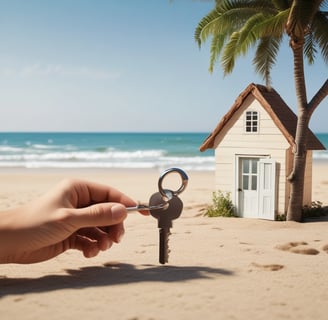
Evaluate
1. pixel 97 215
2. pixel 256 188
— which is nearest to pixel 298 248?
pixel 97 215

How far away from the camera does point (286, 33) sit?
9.18m

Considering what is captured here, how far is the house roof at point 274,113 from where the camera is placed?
9.82 meters

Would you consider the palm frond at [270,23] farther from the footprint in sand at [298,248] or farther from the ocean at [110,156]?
the ocean at [110,156]

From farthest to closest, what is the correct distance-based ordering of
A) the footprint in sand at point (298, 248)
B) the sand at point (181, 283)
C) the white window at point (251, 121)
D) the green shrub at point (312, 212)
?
the white window at point (251, 121)
the green shrub at point (312, 212)
the footprint in sand at point (298, 248)
the sand at point (181, 283)

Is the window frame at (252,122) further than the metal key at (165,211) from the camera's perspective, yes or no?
Yes

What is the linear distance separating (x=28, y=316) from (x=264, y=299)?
1.59 meters

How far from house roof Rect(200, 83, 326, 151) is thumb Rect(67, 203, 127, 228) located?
264 inches

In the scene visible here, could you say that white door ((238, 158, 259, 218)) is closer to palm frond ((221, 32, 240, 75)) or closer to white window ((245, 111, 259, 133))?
white window ((245, 111, 259, 133))

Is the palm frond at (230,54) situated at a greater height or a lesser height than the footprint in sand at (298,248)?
greater

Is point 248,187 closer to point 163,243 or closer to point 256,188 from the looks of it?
point 256,188

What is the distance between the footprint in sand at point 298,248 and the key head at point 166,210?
2042 mm

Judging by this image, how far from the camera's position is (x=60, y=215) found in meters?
3.44

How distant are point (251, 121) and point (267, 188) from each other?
1546mm

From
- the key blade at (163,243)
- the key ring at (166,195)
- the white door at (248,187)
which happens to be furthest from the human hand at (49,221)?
the white door at (248,187)
